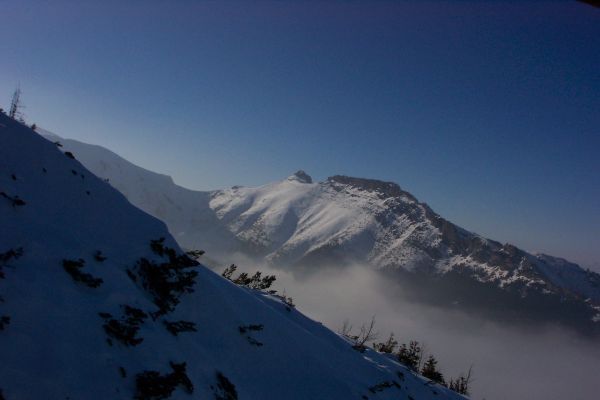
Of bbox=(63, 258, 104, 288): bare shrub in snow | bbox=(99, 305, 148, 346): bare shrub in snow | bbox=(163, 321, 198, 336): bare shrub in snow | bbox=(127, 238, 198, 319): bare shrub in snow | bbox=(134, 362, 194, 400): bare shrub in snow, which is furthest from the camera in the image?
bbox=(127, 238, 198, 319): bare shrub in snow

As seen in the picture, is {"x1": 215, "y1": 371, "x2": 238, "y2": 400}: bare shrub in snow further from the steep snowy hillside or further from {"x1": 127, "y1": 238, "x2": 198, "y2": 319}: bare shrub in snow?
{"x1": 127, "y1": 238, "x2": 198, "y2": 319}: bare shrub in snow

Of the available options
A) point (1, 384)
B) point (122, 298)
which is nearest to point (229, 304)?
point (122, 298)

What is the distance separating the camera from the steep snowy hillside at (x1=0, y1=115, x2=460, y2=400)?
9.18m

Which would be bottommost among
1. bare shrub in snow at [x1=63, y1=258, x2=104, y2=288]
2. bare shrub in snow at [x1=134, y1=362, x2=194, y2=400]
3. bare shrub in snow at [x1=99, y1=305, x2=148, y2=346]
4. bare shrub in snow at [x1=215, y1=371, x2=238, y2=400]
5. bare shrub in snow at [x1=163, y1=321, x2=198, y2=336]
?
bare shrub in snow at [x1=215, y1=371, x2=238, y2=400]

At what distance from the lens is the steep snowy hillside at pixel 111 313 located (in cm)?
918

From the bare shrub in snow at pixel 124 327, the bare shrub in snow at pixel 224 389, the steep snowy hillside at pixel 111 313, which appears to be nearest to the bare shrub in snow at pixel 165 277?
the steep snowy hillside at pixel 111 313

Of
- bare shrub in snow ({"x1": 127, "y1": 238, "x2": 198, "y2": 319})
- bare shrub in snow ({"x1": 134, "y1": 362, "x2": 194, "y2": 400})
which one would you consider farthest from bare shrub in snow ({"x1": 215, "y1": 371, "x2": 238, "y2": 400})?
bare shrub in snow ({"x1": 127, "y1": 238, "x2": 198, "y2": 319})

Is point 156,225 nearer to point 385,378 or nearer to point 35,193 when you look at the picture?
point 35,193

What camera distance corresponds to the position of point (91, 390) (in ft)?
29.5

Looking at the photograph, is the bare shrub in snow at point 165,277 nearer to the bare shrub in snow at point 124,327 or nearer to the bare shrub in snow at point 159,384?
the bare shrub in snow at point 124,327

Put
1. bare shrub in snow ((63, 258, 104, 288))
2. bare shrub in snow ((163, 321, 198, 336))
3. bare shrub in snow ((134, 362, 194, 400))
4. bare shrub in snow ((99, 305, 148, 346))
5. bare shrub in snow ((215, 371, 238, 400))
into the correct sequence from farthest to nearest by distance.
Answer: bare shrub in snow ((163, 321, 198, 336)) → bare shrub in snow ((215, 371, 238, 400)) → bare shrub in snow ((63, 258, 104, 288)) → bare shrub in snow ((99, 305, 148, 346)) → bare shrub in snow ((134, 362, 194, 400))

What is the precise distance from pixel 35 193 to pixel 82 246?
8.89 ft

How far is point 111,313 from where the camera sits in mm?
11398

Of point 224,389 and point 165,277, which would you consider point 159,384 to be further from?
point 165,277
